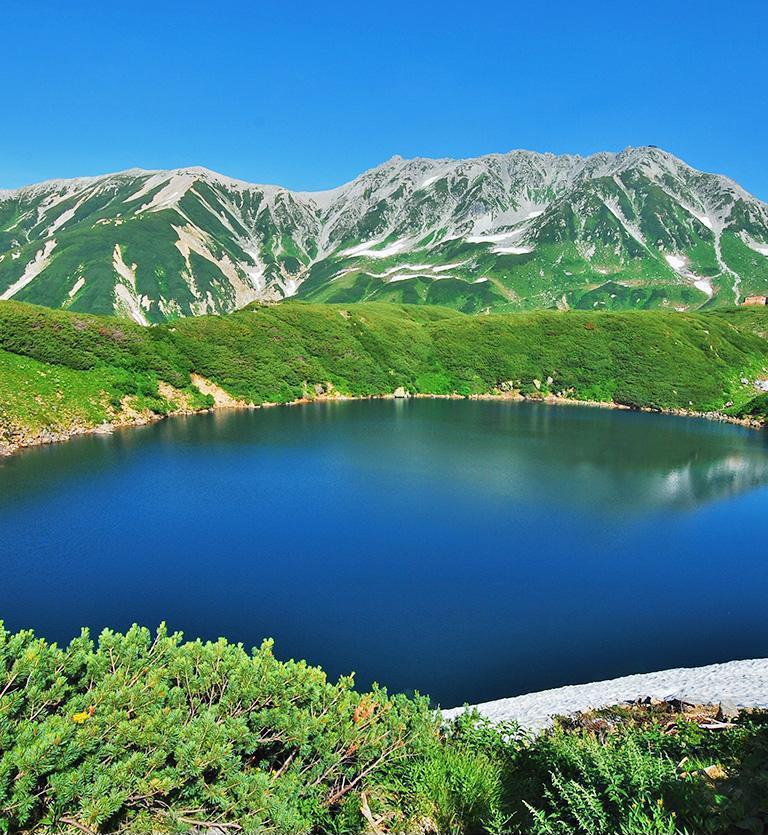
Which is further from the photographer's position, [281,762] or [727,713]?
[727,713]

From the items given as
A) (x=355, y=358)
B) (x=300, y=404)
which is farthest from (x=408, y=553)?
(x=355, y=358)

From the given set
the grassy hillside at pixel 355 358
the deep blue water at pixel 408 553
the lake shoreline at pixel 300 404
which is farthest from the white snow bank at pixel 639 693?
the grassy hillside at pixel 355 358

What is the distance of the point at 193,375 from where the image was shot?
84.9 m

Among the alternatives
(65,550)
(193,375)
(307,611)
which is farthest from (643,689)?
(193,375)

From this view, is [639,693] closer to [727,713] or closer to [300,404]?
[727,713]

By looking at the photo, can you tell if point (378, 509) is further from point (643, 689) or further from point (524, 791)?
point (524, 791)

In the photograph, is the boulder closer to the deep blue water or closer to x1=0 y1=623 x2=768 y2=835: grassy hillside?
x1=0 y1=623 x2=768 y2=835: grassy hillside

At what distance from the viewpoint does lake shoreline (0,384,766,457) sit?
5613cm

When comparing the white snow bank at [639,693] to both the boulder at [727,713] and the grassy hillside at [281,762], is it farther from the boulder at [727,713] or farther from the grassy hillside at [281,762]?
the grassy hillside at [281,762]

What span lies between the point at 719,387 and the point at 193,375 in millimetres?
90775

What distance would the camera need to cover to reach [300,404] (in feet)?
294

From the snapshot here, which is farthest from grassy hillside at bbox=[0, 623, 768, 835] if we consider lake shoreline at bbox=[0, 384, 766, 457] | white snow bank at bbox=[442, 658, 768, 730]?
lake shoreline at bbox=[0, 384, 766, 457]

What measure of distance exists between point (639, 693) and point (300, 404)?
247 ft

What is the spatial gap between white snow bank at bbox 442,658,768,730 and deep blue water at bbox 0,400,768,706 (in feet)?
3.96
